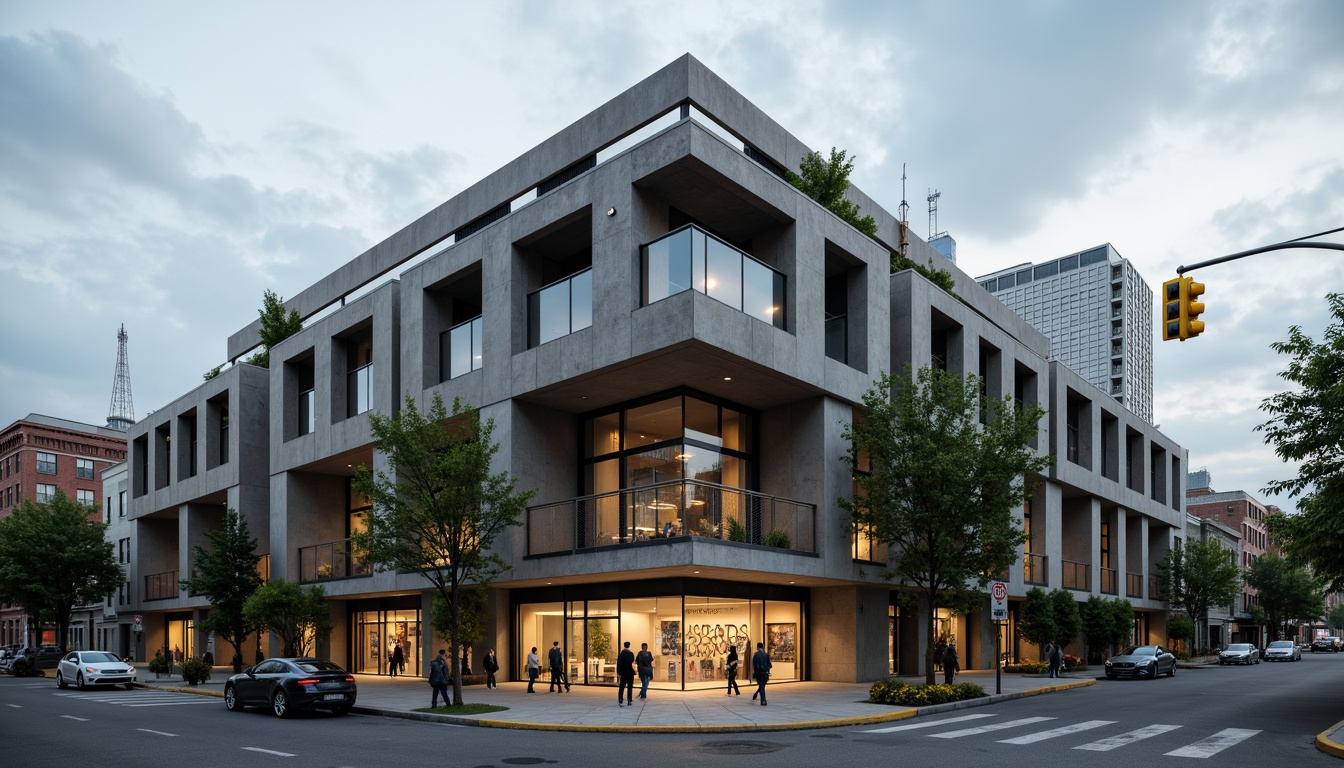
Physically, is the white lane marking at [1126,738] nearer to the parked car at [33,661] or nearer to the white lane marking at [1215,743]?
the white lane marking at [1215,743]

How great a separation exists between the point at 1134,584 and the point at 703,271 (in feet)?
134

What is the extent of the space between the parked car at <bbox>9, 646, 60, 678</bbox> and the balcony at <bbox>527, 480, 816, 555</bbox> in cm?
3241

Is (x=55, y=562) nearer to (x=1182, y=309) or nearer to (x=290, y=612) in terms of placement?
(x=290, y=612)

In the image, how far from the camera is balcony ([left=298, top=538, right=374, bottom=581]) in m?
37.0

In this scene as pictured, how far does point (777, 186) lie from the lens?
2834 cm

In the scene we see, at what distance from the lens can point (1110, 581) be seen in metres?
50.7

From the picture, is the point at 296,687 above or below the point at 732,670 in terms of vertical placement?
above

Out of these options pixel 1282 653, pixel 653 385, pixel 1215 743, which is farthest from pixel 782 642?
pixel 1282 653

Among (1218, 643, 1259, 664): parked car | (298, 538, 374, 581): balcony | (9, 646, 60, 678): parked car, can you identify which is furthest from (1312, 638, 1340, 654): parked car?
(9, 646, 60, 678): parked car

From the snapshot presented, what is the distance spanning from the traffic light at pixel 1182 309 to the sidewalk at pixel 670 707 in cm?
1015

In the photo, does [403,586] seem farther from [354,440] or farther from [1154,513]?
[1154,513]

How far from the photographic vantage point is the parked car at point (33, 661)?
46.6 meters

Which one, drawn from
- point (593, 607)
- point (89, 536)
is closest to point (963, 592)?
point (593, 607)

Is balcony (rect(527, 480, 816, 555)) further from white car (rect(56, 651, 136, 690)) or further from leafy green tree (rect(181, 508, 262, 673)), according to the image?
leafy green tree (rect(181, 508, 262, 673))
